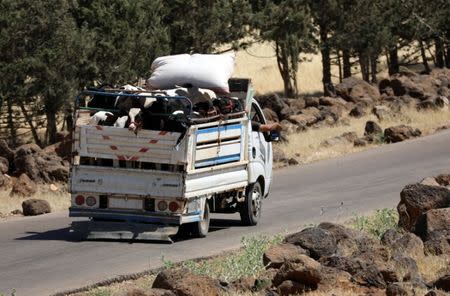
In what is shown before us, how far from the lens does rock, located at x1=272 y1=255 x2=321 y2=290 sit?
11.1 metres

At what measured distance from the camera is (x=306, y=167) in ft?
91.8

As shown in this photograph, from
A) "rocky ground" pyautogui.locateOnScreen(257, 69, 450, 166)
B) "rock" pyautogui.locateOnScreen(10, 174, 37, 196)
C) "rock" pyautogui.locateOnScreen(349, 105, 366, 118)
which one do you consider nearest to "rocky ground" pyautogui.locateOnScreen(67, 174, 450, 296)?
"rock" pyautogui.locateOnScreen(10, 174, 37, 196)

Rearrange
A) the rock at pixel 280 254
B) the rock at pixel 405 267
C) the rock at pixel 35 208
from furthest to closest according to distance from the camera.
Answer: the rock at pixel 35 208
the rock at pixel 280 254
the rock at pixel 405 267

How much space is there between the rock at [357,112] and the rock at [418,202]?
22.5 meters

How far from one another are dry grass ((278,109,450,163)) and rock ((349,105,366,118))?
334 millimetres

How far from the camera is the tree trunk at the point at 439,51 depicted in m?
59.9

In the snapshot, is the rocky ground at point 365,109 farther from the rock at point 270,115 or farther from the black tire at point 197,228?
the black tire at point 197,228

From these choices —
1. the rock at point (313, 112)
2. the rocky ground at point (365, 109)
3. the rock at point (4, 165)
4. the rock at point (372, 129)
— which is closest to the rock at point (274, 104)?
the rocky ground at point (365, 109)

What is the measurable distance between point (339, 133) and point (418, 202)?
60.7ft

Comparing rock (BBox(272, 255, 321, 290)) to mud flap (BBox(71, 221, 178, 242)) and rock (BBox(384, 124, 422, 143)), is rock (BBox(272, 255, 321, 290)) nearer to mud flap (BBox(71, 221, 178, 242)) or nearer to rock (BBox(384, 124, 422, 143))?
mud flap (BBox(71, 221, 178, 242))

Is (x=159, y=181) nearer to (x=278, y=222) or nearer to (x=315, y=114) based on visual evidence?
(x=278, y=222)

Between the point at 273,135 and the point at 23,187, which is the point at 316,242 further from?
the point at 23,187

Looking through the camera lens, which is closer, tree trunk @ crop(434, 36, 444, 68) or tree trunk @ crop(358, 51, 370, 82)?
tree trunk @ crop(358, 51, 370, 82)

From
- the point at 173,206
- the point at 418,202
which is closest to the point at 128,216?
the point at 173,206
